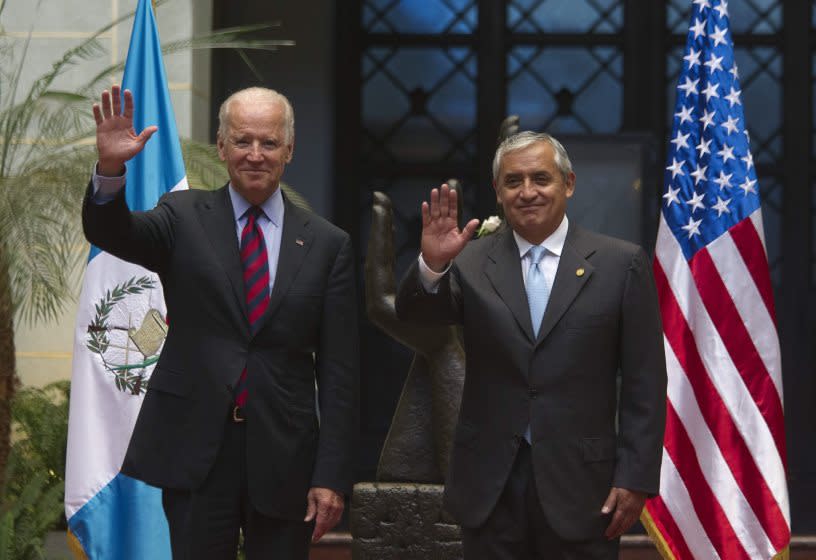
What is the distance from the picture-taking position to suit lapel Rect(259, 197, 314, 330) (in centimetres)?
368

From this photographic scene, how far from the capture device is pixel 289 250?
3.75 metres

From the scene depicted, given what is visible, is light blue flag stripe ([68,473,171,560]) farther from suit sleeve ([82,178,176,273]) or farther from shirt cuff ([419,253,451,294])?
shirt cuff ([419,253,451,294])

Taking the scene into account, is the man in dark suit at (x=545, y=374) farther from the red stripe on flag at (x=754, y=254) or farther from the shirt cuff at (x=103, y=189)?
the red stripe on flag at (x=754, y=254)

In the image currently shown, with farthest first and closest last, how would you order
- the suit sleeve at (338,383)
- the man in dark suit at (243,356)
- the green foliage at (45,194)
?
the green foliage at (45,194) → the suit sleeve at (338,383) → the man in dark suit at (243,356)

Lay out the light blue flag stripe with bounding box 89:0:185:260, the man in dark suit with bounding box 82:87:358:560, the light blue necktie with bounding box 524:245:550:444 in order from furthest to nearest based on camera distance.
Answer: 1. the light blue flag stripe with bounding box 89:0:185:260
2. the light blue necktie with bounding box 524:245:550:444
3. the man in dark suit with bounding box 82:87:358:560

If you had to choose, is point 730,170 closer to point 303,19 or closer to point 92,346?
point 92,346

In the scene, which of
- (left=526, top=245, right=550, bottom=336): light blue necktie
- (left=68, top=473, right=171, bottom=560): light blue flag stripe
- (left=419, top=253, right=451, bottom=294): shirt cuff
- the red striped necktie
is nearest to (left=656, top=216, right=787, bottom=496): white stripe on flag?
(left=526, top=245, right=550, bottom=336): light blue necktie

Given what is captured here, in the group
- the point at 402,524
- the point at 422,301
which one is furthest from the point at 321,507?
the point at 402,524

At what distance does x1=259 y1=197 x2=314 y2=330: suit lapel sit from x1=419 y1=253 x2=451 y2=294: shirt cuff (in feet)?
1.03

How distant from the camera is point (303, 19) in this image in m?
10.7

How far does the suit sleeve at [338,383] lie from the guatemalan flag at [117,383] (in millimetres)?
2322

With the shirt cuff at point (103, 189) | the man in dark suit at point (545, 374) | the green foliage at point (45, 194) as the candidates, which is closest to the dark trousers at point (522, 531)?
the man in dark suit at point (545, 374)

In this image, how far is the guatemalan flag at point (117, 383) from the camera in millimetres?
5871

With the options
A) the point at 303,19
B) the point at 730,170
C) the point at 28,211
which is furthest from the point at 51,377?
the point at 730,170
